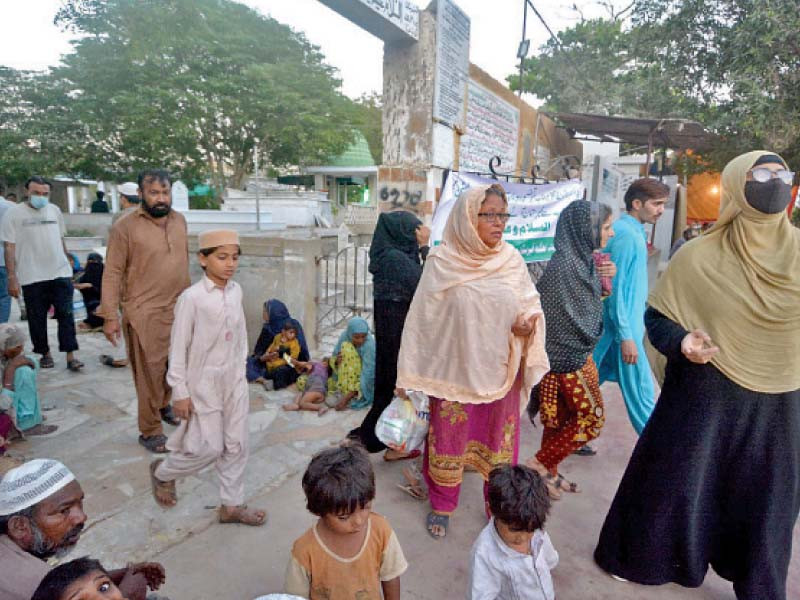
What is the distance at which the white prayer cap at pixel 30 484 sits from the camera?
1.43 metres

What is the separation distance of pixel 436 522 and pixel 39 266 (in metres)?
4.34

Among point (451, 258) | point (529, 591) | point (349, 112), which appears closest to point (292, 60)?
point (349, 112)

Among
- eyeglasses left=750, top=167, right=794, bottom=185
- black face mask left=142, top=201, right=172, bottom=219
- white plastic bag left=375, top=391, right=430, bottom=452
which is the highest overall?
eyeglasses left=750, top=167, right=794, bottom=185

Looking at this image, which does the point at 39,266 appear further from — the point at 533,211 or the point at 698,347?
the point at 698,347

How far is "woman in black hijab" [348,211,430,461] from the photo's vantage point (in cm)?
324

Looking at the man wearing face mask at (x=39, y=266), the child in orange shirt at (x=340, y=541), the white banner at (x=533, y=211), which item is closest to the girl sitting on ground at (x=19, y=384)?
the man wearing face mask at (x=39, y=266)

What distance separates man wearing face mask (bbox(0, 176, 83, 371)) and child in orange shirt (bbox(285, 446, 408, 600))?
4266 mm

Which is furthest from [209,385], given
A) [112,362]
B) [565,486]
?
[112,362]

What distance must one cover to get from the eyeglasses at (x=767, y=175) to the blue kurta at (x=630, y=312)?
135 centimetres

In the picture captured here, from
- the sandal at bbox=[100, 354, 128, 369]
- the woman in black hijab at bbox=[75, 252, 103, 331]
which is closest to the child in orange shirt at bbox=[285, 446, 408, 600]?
the sandal at bbox=[100, 354, 128, 369]

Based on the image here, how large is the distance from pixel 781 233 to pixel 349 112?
20.5 m

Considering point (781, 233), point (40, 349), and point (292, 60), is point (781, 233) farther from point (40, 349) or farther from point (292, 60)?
point (292, 60)

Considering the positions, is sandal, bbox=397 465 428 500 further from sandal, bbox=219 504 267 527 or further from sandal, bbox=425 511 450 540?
sandal, bbox=219 504 267 527

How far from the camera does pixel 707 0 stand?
1026 centimetres
